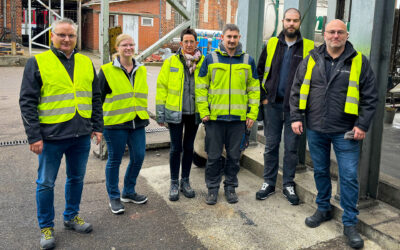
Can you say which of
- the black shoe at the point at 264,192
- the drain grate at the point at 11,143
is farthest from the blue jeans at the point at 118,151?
the drain grate at the point at 11,143

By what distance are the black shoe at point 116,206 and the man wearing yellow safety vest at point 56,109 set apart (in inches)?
26.5

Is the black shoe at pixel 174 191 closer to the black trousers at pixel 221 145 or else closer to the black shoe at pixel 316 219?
the black trousers at pixel 221 145

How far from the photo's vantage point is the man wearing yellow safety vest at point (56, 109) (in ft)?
10.6

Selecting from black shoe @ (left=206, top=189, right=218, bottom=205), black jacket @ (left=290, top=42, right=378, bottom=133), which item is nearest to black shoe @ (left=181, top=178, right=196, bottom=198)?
black shoe @ (left=206, top=189, right=218, bottom=205)

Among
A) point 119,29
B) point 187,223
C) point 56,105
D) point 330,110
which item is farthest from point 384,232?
point 119,29

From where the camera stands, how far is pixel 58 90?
3.36 m

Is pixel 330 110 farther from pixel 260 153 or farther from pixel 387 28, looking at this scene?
pixel 260 153

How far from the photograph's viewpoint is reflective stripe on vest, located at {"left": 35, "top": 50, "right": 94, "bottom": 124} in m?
3.30

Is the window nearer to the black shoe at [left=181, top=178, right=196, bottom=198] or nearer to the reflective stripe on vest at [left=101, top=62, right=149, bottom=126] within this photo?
the black shoe at [left=181, top=178, right=196, bottom=198]

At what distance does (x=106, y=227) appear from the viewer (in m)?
3.92

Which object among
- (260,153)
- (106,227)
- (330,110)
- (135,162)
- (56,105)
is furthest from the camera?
(260,153)

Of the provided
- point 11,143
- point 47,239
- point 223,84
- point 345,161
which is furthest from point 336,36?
point 11,143

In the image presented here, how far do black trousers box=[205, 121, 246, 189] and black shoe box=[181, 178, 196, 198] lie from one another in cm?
24

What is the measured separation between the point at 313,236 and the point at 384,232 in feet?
2.07
